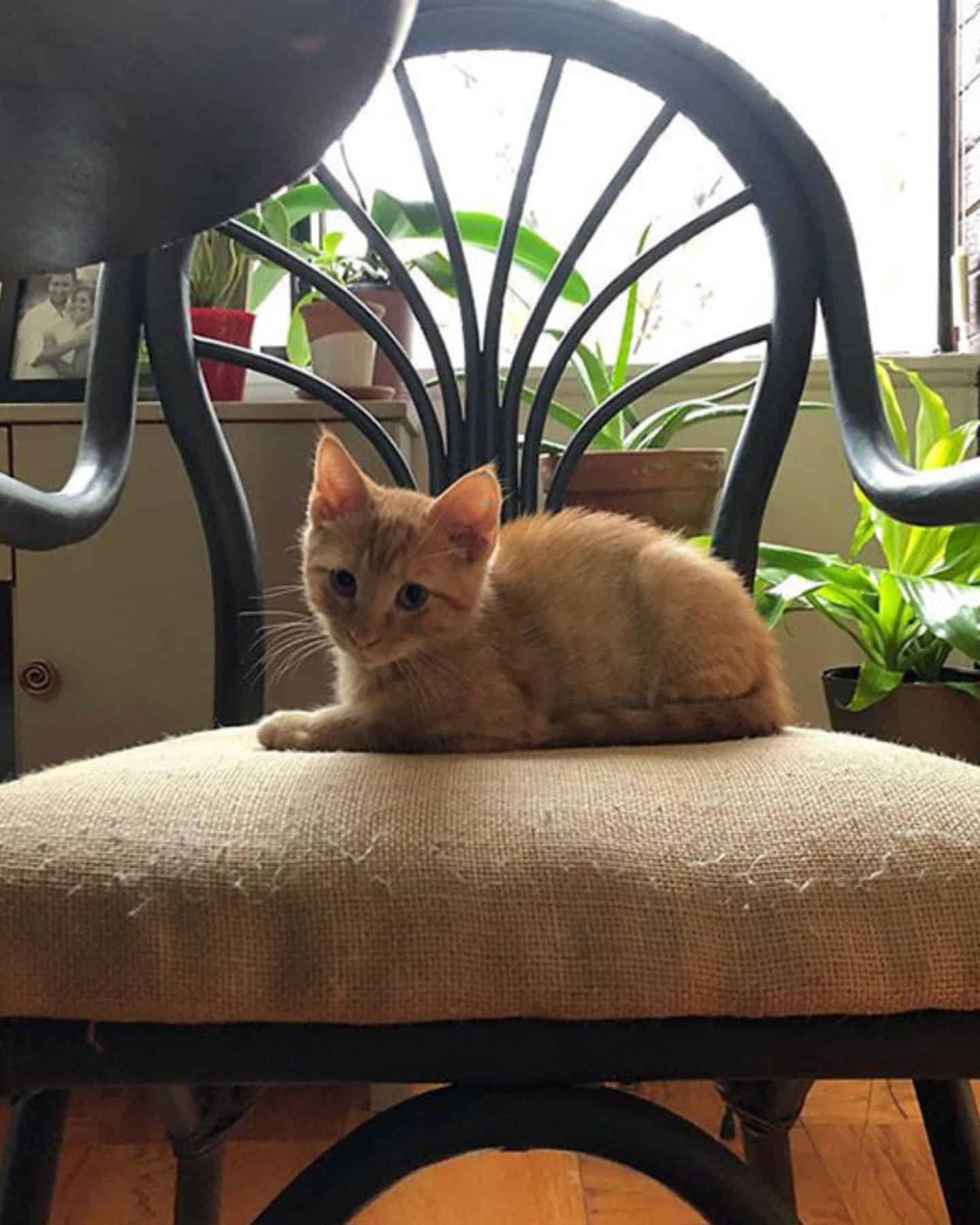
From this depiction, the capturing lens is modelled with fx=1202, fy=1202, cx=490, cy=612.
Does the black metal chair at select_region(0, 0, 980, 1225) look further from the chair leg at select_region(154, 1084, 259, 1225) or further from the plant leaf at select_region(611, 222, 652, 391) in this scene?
the plant leaf at select_region(611, 222, 652, 391)

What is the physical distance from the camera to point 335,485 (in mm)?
866

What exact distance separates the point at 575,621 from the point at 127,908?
0.51 m

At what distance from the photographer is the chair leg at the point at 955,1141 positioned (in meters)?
0.58

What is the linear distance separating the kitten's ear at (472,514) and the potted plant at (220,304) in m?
0.69

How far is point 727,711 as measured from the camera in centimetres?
79

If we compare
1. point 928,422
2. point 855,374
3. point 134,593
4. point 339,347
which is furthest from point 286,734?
point 928,422

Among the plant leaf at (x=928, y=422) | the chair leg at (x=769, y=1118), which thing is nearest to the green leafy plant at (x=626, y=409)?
the plant leaf at (x=928, y=422)

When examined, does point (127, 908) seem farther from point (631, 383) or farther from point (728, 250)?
point (728, 250)

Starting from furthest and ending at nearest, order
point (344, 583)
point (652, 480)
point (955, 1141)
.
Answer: point (652, 480) < point (344, 583) < point (955, 1141)

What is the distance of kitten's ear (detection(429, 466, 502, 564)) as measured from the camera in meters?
0.81

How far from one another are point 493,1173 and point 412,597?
2.26 ft

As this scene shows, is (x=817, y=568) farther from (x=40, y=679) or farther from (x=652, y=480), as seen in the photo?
(x=40, y=679)

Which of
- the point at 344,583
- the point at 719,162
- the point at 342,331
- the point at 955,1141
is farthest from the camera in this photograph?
the point at 719,162

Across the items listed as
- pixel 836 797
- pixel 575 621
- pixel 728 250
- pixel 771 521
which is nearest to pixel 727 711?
pixel 575 621
